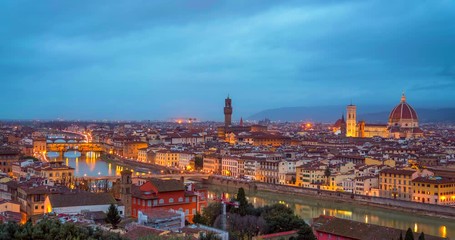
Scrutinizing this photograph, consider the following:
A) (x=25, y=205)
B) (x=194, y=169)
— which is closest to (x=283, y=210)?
(x=25, y=205)

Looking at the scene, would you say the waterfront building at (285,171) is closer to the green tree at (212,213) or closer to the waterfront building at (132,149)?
the green tree at (212,213)

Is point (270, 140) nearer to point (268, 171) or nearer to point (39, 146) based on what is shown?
point (39, 146)

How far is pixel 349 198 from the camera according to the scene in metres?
23.6

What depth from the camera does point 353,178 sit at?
25406mm

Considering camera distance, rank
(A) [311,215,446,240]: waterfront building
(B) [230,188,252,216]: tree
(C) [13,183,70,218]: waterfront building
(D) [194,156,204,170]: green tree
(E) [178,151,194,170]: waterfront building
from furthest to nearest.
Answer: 1. (E) [178,151,194,170]: waterfront building
2. (D) [194,156,204,170]: green tree
3. (B) [230,188,252,216]: tree
4. (C) [13,183,70,218]: waterfront building
5. (A) [311,215,446,240]: waterfront building

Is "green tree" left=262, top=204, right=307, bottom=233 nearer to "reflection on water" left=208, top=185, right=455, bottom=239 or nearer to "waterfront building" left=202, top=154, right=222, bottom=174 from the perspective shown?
"reflection on water" left=208, top=185, right=455, bottom=239

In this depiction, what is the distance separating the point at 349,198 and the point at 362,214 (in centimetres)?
248

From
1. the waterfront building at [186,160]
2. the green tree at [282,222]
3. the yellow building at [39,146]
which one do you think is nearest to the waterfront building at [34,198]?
the green tree at [282,222]

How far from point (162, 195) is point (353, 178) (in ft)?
39.4

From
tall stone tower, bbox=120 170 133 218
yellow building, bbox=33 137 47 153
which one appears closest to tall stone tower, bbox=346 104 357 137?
yellow building, bbox=33 137 47 153

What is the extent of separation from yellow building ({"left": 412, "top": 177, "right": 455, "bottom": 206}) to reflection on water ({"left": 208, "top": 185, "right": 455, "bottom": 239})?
147 centimetres

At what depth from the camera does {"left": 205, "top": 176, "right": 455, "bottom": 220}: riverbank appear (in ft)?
66.3

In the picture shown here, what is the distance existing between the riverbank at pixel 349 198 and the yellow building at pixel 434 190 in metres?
1.05

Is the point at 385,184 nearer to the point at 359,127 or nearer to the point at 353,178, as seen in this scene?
the point at 353,178
